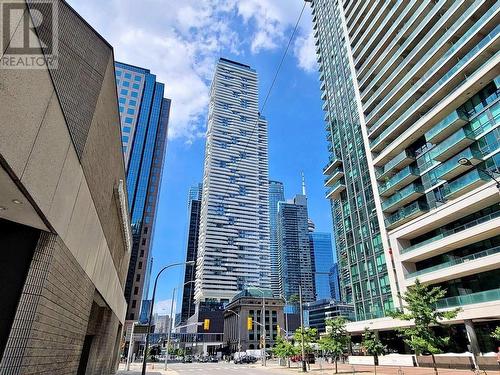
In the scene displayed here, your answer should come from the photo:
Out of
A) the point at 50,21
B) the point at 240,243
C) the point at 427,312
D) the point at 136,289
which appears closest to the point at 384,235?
the point at 427,312

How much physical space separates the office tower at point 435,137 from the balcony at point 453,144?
0.38ft

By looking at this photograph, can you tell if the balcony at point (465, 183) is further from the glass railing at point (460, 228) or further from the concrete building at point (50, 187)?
the concrete building at point (50, 187)

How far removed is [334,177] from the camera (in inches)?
2653

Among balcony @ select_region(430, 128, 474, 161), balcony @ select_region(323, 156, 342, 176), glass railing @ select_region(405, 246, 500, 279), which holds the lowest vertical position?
glass railing @ select_region(405, 246, 500, 279)

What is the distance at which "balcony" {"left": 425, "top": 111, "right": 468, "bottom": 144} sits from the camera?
3641cm

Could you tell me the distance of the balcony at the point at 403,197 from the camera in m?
42.3

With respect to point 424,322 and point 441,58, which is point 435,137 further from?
point 424,322

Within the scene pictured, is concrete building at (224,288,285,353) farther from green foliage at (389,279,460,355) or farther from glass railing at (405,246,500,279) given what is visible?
green foliage at (389,279,460,355)

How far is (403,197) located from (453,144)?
33.0ft

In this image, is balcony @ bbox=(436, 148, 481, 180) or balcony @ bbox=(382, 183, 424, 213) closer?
balcony @ bbox=(436, 148, 481, 180)

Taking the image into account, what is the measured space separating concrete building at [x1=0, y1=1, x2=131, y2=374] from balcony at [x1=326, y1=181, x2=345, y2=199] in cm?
5680

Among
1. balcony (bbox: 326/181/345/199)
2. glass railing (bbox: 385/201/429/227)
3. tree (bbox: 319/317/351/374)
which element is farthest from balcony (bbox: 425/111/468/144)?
balcony (bbox: 326/181/345/199)

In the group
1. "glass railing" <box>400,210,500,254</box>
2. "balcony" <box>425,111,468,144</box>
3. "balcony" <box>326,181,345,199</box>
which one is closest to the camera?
"glass railing" <box>400,210,500,254</box>

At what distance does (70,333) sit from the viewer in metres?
11.7
